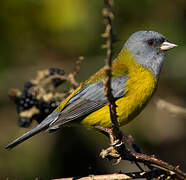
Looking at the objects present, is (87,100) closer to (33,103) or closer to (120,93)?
(120,93)

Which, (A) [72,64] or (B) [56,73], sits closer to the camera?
(B) [56,73]

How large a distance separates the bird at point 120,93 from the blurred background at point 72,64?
5.26ft

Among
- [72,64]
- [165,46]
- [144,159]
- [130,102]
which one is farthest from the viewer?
[72,64]

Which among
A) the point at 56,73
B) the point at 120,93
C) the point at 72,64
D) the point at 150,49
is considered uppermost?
the point at 72,64

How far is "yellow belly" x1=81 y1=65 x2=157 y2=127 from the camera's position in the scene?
13.7 feet

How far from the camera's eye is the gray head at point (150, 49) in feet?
15.6

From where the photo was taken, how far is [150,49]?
16.0ft

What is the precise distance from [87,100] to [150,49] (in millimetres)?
1104

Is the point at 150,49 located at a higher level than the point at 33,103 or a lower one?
higher

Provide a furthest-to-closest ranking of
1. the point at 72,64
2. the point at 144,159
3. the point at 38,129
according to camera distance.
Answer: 1. the point at 72,64
2. the point at 38,129
3. the point at 144,159

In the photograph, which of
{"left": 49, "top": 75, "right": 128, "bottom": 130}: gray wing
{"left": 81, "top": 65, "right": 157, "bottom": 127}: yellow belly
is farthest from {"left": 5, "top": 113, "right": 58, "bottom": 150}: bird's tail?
{"left": 81, "top": 65, "right": 157, "bottom": 127}: yellow belly

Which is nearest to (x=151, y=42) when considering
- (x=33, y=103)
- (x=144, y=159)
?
(x=33, y=103)

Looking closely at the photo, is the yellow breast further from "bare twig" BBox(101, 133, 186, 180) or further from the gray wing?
"bare twig" BBox(101, 133, 186, 180)

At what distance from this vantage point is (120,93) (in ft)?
13.9
